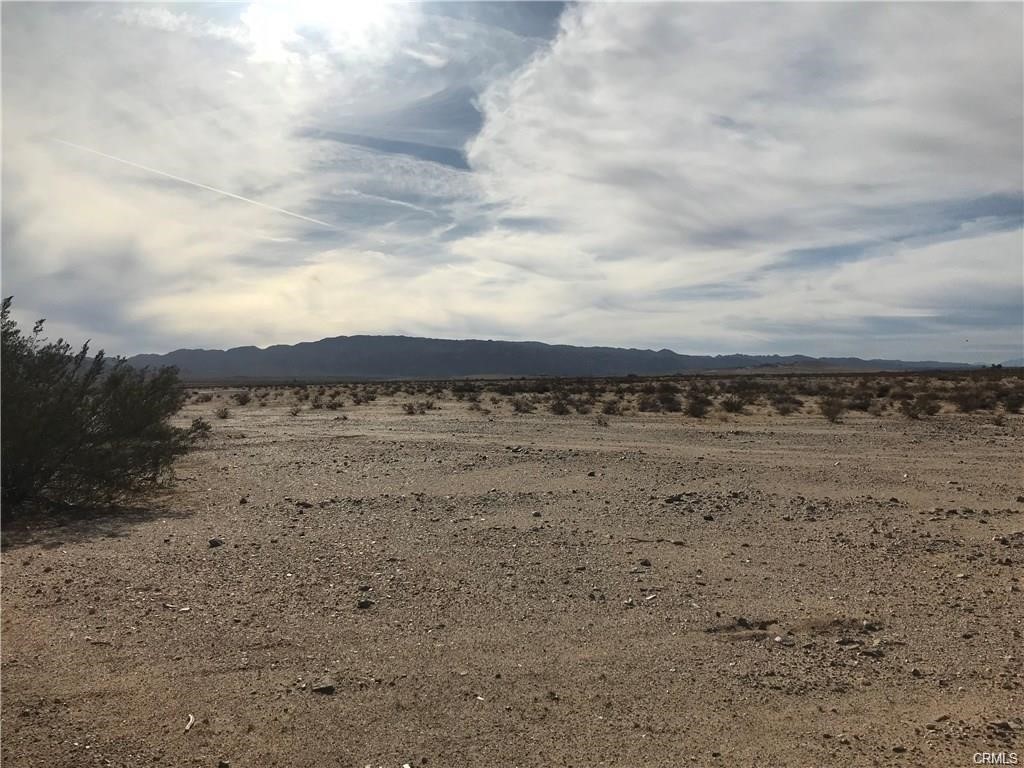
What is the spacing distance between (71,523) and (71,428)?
1.92 metres

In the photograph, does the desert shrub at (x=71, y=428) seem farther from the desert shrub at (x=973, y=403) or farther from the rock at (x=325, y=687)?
the desert shrub at (x=973, y=403)

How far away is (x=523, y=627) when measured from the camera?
5.94 m

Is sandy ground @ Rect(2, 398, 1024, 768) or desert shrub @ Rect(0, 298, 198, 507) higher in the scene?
desert shrub @ Rect(0, 298, 198, 507)

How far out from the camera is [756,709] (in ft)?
15.1

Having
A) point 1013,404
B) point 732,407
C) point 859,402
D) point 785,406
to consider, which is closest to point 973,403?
point 1013,404

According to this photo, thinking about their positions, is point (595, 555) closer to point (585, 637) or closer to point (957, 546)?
point (585, 637)

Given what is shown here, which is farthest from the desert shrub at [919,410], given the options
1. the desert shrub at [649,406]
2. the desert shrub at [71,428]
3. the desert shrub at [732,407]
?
the desert shrub at [71,428]

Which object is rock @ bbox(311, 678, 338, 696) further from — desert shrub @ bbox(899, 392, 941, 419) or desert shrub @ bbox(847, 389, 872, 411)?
desert shrub @ bbox(847, 389, 872, 411)

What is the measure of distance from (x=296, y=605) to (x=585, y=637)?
2575mm

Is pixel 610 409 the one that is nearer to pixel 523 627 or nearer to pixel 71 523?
pixel 71 523

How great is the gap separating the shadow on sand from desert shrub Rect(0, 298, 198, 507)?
1.49 ft

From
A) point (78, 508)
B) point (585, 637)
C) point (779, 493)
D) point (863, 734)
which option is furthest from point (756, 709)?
point (78, 508)

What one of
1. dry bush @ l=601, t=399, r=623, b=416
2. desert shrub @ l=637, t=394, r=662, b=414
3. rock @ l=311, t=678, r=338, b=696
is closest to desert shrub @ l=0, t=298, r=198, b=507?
rock @ l=311, t=678, r=338, b=696

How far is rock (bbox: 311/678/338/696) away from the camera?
15.7ft
